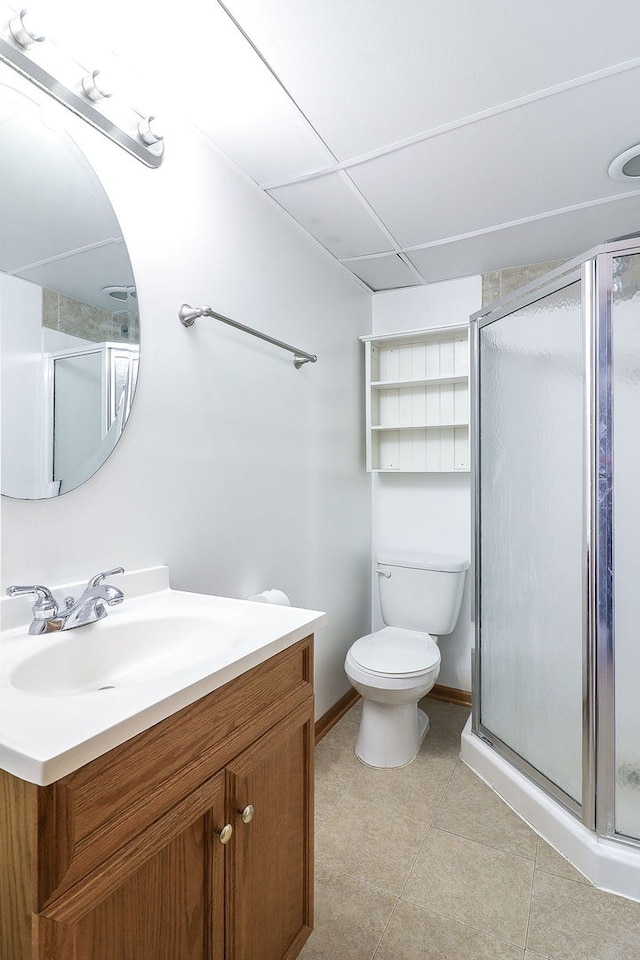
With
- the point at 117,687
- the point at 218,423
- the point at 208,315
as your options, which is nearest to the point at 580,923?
the point at 117,687

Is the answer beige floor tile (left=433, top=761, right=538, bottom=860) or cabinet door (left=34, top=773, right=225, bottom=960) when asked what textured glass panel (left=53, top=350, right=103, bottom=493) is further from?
beige floor tile (left=433, top=761, right=538, bottom=860)

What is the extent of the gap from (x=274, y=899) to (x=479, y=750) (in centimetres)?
121

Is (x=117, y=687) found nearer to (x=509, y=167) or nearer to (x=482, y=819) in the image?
(x=482, y=819)

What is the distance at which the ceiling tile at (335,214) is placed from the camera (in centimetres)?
180

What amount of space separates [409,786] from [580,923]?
2.25 ft

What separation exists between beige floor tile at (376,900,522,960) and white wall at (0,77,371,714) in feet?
3.13

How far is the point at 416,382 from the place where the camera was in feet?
8.52

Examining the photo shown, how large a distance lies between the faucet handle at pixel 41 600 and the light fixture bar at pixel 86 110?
41.0 inches

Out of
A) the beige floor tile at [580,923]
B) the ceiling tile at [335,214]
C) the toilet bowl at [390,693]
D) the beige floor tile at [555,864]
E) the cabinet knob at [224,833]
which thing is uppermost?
the ceiling tile at [335,214]

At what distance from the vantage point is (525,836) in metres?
1.65

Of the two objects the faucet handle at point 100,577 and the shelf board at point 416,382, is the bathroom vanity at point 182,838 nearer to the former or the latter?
the faucet handle at point 100,577

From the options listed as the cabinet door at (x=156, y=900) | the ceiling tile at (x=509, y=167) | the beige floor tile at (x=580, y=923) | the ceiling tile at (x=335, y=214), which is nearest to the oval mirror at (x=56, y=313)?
the cabinet door at (x=156, y=900)

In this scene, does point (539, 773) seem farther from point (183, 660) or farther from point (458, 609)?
point (183, 660)

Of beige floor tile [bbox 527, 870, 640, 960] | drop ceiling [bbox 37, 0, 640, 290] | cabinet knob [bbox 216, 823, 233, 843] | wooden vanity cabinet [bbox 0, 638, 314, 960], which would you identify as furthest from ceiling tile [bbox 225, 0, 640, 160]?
beige floor tile [bbox 527, 870, 640, 960]
